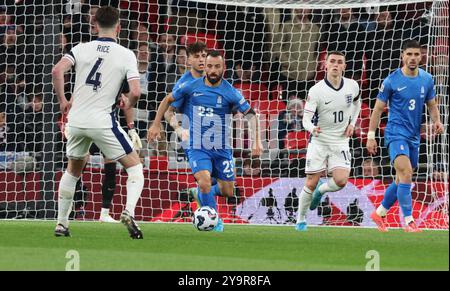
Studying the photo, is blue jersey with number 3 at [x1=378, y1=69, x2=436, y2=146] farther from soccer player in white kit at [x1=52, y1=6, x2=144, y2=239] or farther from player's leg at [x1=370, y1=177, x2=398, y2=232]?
soccer player in white kit at [x1=52, y1=6, x2=144, y2=239]

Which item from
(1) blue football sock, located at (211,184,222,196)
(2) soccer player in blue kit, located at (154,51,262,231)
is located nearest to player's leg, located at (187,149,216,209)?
(2) soccer player in blue kit, located at (154,51,262,231)

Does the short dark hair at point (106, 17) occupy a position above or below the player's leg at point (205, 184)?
above

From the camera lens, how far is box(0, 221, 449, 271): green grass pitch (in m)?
7.88

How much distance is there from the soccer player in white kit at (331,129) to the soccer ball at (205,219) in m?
1.78

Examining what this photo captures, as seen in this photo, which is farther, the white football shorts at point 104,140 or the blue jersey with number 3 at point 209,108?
the blue jersey with number 3 at point 209,108

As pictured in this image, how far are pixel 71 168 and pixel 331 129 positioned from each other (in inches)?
151

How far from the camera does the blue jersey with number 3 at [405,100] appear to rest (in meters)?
12.1

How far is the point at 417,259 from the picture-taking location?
8.59 m

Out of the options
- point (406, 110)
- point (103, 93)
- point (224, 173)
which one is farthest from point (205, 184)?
point (406, 110)

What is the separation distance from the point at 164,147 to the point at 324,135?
3.46m

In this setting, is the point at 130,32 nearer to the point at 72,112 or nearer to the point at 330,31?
the point at 330,31

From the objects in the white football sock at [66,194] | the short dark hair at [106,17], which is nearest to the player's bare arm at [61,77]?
the short dark hair at [106,17]

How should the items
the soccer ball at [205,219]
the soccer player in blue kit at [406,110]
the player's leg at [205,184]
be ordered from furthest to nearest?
the soccer player in blue kit at [406,110] → the player's leg at [205,184] → the soccer ball at [205,219]

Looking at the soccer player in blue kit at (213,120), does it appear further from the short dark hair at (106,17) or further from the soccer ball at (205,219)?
the short dark hair at (106,17)
